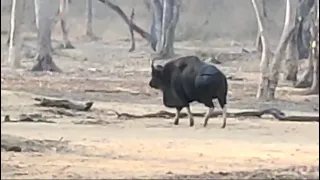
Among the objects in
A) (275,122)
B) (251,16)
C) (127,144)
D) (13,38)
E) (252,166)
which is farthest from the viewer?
(251,16)

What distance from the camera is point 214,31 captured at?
55.2m

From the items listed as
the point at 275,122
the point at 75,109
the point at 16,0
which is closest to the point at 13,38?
the point at 16,0

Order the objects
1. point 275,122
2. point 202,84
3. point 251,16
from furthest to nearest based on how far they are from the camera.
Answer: point 251,16 → point 275,122 → point 202,84

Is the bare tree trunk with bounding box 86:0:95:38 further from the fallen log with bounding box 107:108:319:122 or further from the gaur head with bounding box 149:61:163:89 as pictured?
the gaur head with bounding box 149:61:163:89

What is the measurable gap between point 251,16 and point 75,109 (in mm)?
35533

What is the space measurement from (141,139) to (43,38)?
61.2ft

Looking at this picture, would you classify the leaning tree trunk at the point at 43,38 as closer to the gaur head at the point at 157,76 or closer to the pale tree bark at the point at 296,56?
the pale tree bark at the point at 296,56

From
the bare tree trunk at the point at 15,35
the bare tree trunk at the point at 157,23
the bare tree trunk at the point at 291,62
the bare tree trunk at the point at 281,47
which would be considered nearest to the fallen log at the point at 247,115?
the bare tree trunk at the point at 281,47

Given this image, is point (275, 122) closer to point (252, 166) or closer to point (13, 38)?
point (252, 166)

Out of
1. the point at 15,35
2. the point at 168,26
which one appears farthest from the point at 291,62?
the point at 168,26

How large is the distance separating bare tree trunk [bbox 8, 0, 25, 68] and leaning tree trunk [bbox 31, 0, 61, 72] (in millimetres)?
718

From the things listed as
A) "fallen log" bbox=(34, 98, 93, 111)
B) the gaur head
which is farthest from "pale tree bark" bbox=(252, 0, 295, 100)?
the gaur head

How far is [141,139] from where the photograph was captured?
589 inches

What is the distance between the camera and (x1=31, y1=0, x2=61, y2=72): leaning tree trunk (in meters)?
33.2
